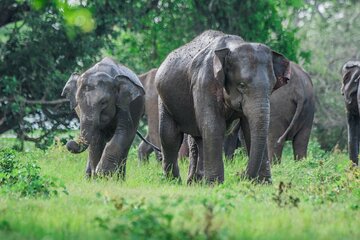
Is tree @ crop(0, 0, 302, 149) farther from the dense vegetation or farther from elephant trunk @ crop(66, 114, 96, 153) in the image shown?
elephant trunk @ crop(66, 114, 96, 153)

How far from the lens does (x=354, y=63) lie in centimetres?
1694

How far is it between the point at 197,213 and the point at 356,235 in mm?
1172

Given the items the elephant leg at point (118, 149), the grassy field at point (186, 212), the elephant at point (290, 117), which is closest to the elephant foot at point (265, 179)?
the grassy field at point (186, 212)

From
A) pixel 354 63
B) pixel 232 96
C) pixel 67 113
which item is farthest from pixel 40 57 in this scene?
pixel 232 96

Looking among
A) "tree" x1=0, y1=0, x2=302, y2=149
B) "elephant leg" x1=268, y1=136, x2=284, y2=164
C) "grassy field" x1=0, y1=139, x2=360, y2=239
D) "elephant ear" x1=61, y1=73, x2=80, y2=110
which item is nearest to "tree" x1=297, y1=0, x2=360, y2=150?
"tree" x1=0, y1=0, x2=302, y2=149

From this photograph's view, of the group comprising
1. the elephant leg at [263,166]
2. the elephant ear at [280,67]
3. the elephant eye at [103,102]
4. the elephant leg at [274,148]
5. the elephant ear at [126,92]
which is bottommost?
the elephant leg at [274,148]

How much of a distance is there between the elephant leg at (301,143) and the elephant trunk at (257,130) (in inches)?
239

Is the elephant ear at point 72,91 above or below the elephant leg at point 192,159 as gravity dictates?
above

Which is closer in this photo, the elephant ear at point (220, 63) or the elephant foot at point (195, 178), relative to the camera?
the elephant ear at point (220, 63)

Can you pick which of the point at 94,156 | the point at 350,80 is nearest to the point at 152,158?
the point at 350,80

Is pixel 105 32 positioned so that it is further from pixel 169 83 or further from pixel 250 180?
pixel 250 180

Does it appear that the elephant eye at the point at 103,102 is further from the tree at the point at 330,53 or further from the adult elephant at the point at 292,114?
the tree at the point at 330,53

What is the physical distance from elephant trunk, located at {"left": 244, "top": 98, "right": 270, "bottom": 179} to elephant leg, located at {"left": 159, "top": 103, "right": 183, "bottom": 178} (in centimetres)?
208

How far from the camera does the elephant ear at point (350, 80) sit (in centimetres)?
1670
